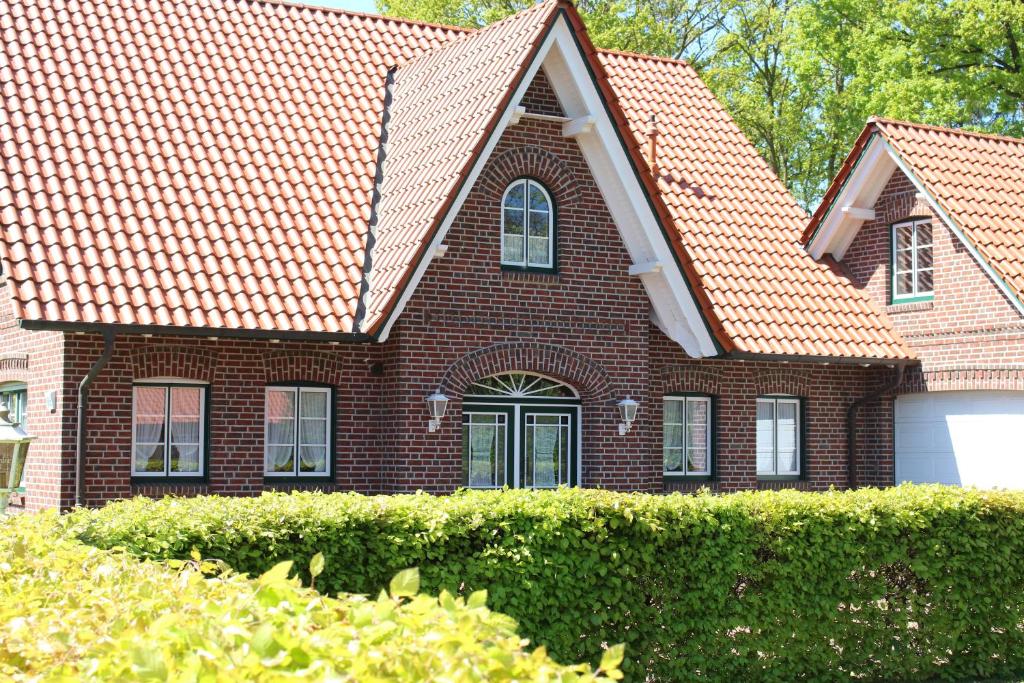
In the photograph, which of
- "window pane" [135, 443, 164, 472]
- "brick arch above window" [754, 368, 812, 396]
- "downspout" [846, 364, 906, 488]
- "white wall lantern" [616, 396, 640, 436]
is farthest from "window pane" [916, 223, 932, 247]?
"window pane" [135, 443, 164, 472]

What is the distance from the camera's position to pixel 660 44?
37.9m

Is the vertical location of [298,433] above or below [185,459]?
above

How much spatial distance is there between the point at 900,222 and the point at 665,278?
17.5 ft

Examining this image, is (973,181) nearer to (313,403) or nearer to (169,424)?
(313,403)

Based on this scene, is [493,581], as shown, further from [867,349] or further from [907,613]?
[867,349]

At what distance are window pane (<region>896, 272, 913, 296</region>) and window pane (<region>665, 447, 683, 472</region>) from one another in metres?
4.60

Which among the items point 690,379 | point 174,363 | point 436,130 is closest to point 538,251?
point 436,130

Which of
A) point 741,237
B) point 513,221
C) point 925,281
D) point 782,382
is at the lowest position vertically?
point 782,382

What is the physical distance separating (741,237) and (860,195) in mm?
2256

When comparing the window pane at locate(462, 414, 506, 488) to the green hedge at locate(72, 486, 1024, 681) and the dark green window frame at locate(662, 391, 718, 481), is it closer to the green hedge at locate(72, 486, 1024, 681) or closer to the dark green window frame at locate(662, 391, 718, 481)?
the dark green window frame at locate(662, 391, 718, 481)

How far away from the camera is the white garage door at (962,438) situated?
19.5 meters

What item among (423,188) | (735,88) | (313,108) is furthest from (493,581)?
(735,88)

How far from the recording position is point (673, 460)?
64.7 ft

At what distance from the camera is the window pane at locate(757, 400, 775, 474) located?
20.7 m
